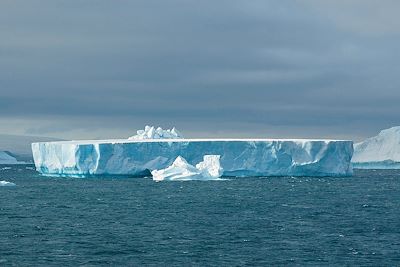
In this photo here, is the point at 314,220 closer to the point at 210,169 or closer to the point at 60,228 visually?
the point at 60,228

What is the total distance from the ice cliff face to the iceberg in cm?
4134

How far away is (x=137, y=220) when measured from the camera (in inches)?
1304

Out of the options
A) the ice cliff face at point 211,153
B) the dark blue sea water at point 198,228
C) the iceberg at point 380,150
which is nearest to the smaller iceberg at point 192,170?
the ice cliff face at point 211,153

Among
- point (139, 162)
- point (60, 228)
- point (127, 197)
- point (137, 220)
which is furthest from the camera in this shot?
point (139, 162)

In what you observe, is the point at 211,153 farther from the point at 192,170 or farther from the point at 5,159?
the point at 5,159

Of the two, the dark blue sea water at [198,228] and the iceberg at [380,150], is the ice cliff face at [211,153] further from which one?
the iceberg at [380,150]

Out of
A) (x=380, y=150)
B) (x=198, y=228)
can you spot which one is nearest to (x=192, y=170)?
(x=198, y=228)

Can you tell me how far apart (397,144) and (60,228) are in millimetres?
79557

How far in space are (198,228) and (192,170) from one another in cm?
2944

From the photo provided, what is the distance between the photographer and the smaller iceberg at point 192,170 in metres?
59.0

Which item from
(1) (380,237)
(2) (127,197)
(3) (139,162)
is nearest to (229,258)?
(1) (380,237)

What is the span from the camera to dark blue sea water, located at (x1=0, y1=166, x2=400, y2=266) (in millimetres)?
22750

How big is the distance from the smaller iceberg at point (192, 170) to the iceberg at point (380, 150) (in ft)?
156

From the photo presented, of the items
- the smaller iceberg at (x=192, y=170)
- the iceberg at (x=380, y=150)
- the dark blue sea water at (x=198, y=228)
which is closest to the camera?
the dark blue sea water at (x=198, y=228)
